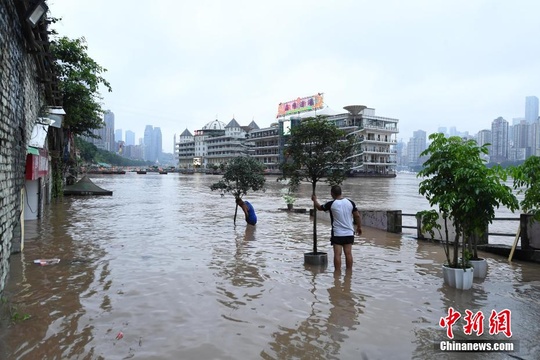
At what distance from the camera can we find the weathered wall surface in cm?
595

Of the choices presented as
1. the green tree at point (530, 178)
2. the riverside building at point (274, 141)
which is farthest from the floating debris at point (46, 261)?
the riverside building at point (274, 141)

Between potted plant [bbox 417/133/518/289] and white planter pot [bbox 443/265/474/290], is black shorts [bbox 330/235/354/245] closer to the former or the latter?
potted plant [bbox 417/133/518/289]

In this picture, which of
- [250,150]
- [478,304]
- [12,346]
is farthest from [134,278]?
[250,150]

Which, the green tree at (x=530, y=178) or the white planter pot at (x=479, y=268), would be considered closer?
the green tree at (x=530, y=178)

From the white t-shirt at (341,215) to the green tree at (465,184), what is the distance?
1.36 meters

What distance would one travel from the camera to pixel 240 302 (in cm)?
625

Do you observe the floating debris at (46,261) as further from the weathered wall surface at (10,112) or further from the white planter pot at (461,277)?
the white planter pot at (461,277)

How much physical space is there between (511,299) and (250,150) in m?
138

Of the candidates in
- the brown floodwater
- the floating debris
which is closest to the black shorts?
the brown floodwater

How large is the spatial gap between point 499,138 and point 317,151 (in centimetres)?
17105

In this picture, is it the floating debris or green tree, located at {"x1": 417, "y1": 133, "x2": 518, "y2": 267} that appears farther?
the floating debris

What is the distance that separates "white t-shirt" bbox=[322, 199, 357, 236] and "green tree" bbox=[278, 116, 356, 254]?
79.1 inches

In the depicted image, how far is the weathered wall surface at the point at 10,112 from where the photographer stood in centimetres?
595

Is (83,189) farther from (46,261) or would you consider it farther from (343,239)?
(343,239)
